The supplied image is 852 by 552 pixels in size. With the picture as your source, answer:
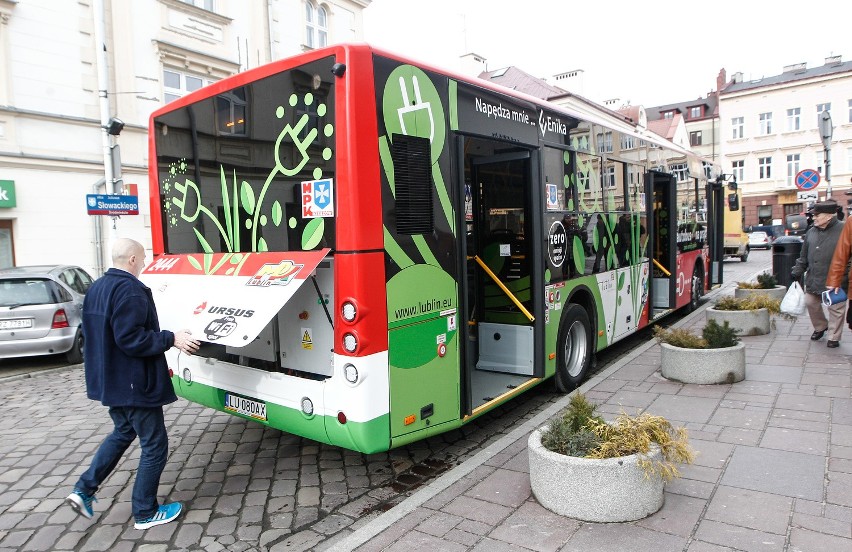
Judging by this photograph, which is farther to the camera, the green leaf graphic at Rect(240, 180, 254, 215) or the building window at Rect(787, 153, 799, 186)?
the building window at Rect(787, 153, 799, 186)

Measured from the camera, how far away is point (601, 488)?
3.57 m

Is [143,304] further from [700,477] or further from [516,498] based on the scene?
[700,477]

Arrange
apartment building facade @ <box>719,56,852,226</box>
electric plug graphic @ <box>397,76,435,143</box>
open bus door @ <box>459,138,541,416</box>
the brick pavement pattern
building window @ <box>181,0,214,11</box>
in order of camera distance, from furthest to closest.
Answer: apartment building facade @ <box>719,56,852,226</box> < building window @ <box>181,0,214,11</box> < open bus door @ <box>459,138,541,416</box> < electric plug graphic @ <box>397,76,435,143</box> < the brick pavement pattern

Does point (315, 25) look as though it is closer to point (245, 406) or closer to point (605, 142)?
point (605, 142)

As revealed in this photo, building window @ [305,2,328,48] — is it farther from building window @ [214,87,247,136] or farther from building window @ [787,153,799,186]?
building window @ [787,153,799,186]

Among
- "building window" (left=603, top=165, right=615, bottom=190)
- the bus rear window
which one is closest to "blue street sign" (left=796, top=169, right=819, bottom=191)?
"building window" (left=603, top=165, right=615, bottom=190)

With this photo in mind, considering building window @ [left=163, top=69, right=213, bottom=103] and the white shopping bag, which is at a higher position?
building window @ [left=163, top=69, right=213, bottom=103]

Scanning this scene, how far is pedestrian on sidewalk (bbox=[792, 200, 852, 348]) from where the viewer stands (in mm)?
7930

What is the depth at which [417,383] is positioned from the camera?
4238 millimetres

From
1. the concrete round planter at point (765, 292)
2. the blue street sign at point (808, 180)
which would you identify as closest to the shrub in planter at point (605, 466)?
the concrete round planter at point (765, 292)

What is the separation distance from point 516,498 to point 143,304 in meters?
2.74

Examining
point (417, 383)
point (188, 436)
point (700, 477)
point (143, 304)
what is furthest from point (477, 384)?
point (143, 304)

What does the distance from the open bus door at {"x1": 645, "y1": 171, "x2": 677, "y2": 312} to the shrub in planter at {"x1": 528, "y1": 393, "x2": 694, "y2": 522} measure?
677 cm

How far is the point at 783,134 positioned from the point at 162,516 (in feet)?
187
